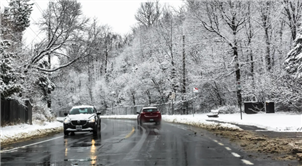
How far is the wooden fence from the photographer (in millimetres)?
19773

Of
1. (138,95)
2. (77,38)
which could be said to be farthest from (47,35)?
(138,95)

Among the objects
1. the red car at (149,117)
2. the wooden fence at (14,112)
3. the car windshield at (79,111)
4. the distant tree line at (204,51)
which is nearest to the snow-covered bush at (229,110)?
the distant tree line at (204,51)

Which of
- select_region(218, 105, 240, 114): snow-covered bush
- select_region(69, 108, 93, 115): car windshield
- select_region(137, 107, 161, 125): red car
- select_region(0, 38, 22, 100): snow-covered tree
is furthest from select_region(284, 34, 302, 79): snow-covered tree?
select_region(0, 38, 22, 100): snow-covered tree

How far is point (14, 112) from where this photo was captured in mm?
21203

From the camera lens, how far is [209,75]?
3678cm

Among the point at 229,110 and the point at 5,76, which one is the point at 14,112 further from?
the point at 229,110

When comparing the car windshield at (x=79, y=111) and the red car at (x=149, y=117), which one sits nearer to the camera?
the car windshield at (x=79, y=111)

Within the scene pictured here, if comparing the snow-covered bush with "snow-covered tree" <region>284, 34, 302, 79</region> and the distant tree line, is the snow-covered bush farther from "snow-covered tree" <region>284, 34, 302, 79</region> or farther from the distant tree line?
"snow-covered tree" <region>284, 34, 302, 79</region>

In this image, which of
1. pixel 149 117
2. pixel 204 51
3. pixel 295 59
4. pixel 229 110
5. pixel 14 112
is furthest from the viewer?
pixel 204 51

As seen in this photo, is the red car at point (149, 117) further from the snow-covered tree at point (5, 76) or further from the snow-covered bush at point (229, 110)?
the snow-covered tree at point (5, 76)

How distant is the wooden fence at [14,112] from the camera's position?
19.8 metres

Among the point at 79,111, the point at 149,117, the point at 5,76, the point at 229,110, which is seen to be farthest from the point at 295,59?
the point at 5,76

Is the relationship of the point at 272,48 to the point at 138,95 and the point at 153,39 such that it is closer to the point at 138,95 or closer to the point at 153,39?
the point at 153,39

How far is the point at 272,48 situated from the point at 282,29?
2.10 metres
